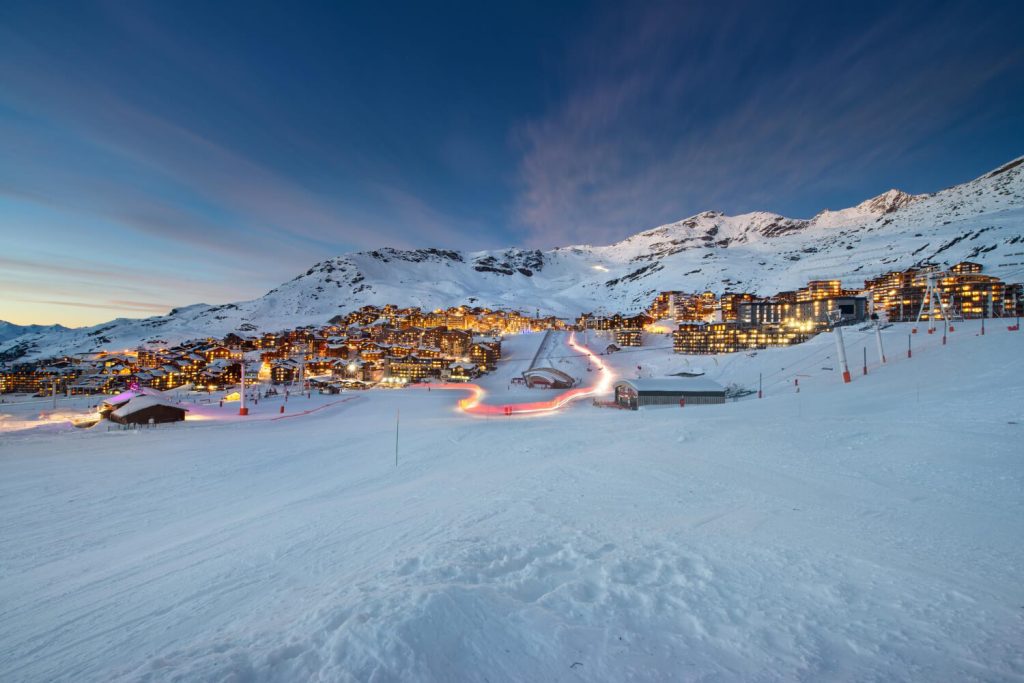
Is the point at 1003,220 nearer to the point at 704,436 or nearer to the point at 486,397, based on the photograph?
the point at 486,397

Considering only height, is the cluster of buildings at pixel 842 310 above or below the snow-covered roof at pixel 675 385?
above

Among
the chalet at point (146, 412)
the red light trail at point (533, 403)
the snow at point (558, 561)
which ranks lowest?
the red light trail at point (533, 403)

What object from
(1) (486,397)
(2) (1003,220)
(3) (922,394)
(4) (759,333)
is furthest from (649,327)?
(2) (1003,220)

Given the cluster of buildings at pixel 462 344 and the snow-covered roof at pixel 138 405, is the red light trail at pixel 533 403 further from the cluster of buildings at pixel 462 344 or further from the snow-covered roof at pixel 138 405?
the cluster of buildings at pixel 462 344

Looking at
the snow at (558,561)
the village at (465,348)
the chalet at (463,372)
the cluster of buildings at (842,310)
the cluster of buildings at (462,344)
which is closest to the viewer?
the snow at (558,561)

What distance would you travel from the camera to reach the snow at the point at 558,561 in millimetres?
3492

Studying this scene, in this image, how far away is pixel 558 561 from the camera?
210 inches

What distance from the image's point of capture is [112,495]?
11.4m

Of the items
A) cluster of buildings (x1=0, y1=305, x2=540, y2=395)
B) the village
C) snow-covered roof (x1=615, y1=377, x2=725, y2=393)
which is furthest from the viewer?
cluster of buildings (x1=0, y1=305, x2=540, y2=395)

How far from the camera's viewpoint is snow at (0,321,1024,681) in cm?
349

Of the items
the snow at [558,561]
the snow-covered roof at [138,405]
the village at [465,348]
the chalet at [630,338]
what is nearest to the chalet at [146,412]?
the snow-covered roof at [138,405]

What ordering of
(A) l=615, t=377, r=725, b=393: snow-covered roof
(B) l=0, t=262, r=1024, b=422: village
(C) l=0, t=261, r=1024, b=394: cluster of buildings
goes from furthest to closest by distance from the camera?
(C) l=0, t=261, r=1024, b=394: cluster of buildings
(B) l=0, t=262, r=1024, b=422: village
(A) l=615, t=377, r=725, b=393: snow-covered roof

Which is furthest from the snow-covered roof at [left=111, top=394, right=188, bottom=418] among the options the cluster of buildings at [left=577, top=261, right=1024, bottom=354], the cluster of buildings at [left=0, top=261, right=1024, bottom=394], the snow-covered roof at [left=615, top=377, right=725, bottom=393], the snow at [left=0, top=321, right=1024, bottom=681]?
the cluster of buildings at [left=577, top=261, right=1024, bottom=354]

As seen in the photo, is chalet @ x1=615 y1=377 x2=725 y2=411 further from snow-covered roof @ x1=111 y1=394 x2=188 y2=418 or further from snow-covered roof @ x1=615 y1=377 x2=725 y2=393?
snow-covered roof @ x1=111 y1=394 x2=188 y2=418
